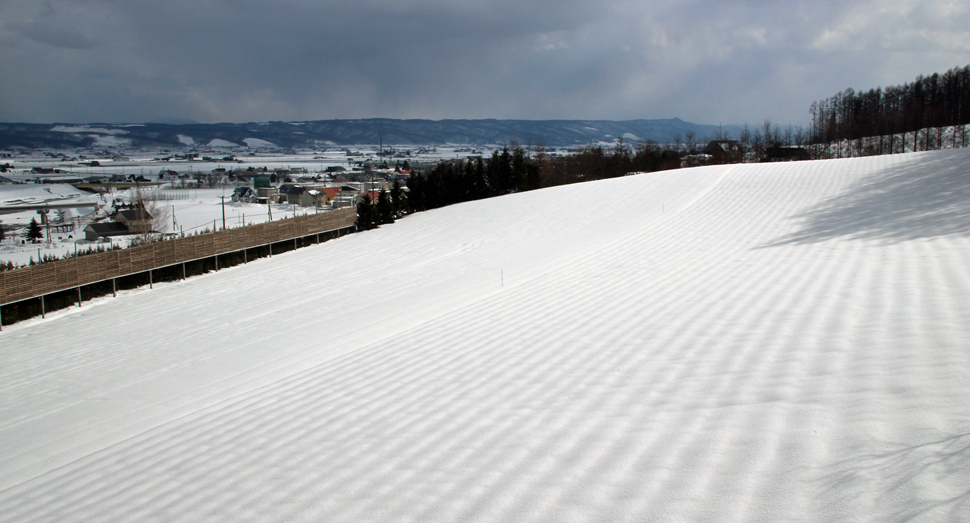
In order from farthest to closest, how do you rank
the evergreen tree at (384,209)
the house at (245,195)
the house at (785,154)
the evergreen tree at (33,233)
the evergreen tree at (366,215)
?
the house at (245,195)
the house at (785,154)
the evergreen tree at (33,233)
the evergreen tree at (384,209)
the evergreen tree at (366,215)

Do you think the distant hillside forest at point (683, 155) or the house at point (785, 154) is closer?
the distant hillside forest at point (683, 155)

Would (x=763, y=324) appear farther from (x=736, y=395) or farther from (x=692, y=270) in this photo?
(x=692, y=270)

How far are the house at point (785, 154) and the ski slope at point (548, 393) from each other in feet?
146

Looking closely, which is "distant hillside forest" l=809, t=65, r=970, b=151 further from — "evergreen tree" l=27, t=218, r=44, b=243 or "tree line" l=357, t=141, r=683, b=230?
"evergreen tree" l=27, t=218, r=44, b=243

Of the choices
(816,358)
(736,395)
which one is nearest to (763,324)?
(816,358)

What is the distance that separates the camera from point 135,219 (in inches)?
1714

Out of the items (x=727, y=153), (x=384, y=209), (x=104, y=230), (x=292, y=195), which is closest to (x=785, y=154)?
(x=727, y=153)

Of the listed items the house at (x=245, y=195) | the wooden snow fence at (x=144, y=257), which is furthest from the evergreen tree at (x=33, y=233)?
the house at (x=245, y=195)

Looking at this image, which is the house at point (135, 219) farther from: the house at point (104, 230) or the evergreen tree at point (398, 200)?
the evergreen tree at point (398, 200)

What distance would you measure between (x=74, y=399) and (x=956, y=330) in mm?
11076

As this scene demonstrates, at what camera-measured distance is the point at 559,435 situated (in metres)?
4.50

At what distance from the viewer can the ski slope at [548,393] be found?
3580 mm

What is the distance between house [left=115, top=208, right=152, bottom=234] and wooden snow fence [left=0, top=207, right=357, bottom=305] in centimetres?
1970

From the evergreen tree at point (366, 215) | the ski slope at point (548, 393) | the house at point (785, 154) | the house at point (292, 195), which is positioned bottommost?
the ski slope at point (548, 393)
